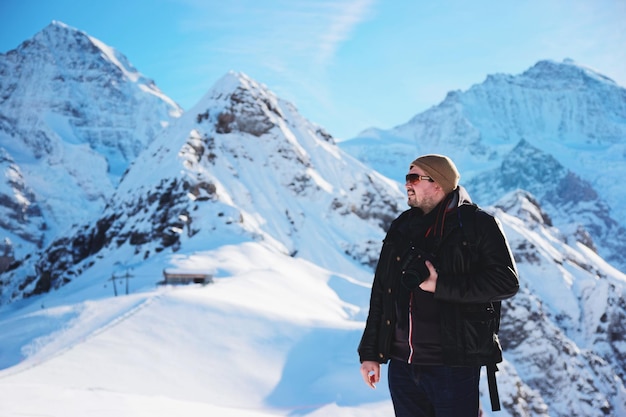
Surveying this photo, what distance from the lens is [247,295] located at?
106ft

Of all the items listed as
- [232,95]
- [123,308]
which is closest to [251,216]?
[232,95]

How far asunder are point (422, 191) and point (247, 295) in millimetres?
29058

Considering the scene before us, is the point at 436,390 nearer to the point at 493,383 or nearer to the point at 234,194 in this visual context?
the point at 493,383

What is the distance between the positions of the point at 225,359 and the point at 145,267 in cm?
2823

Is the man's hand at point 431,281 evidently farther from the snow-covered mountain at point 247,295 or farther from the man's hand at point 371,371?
the snow-covered mountain at point 247,295

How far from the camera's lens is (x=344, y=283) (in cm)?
5238

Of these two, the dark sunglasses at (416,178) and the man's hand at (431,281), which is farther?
the dark sunglasses at (416,178)

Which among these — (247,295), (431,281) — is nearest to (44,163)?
(247,295)

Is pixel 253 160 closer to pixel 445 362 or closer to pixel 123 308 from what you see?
pixel 123 308

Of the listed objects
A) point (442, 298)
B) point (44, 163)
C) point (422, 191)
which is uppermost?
point (44, 163)

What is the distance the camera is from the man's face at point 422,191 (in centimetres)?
423

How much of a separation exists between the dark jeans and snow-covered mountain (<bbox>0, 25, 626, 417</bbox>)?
5218 mm

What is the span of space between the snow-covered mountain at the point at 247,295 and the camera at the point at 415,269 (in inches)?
225

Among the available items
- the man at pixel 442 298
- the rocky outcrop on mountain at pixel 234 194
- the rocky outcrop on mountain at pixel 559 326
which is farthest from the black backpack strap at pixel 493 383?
the rocky outcrop on mountain at pixel 234 194
